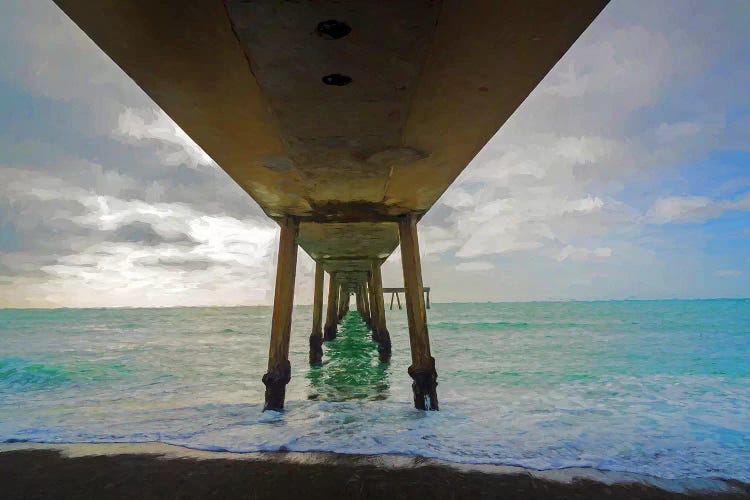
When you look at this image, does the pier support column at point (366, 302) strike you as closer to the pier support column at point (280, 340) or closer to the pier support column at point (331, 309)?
the pier support column at point (331, 309)

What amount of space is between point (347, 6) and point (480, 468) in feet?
11.5

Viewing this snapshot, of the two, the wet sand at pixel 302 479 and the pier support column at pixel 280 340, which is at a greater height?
the pier support column at pixel 280 340

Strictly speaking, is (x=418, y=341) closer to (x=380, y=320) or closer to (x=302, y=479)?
(x=302, y=479)

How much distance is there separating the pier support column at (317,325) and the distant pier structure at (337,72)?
7013mm

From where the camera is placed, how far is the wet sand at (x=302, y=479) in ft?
9.36

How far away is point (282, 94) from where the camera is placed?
7.97ft

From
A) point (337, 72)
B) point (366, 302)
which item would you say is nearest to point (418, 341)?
point (337, 72)

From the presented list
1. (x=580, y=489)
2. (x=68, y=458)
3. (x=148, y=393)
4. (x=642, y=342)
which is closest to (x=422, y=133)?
(x=580, y=489)

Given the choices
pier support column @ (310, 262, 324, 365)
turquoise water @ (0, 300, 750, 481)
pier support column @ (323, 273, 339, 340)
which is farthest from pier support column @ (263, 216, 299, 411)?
pier support column @ (323, 273, 339, 340)

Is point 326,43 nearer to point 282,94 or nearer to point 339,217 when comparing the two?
point 282,94

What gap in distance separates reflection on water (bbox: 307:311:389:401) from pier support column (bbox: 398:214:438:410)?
50.1 inches

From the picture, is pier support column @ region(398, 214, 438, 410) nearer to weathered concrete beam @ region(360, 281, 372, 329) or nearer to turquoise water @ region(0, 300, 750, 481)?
turquoise water @ region(0, 300, 750, 481)

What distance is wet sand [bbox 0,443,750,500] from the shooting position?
2852 mm

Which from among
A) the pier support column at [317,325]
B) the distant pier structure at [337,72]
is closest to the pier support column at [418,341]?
the distant pier structure at [337,72]
